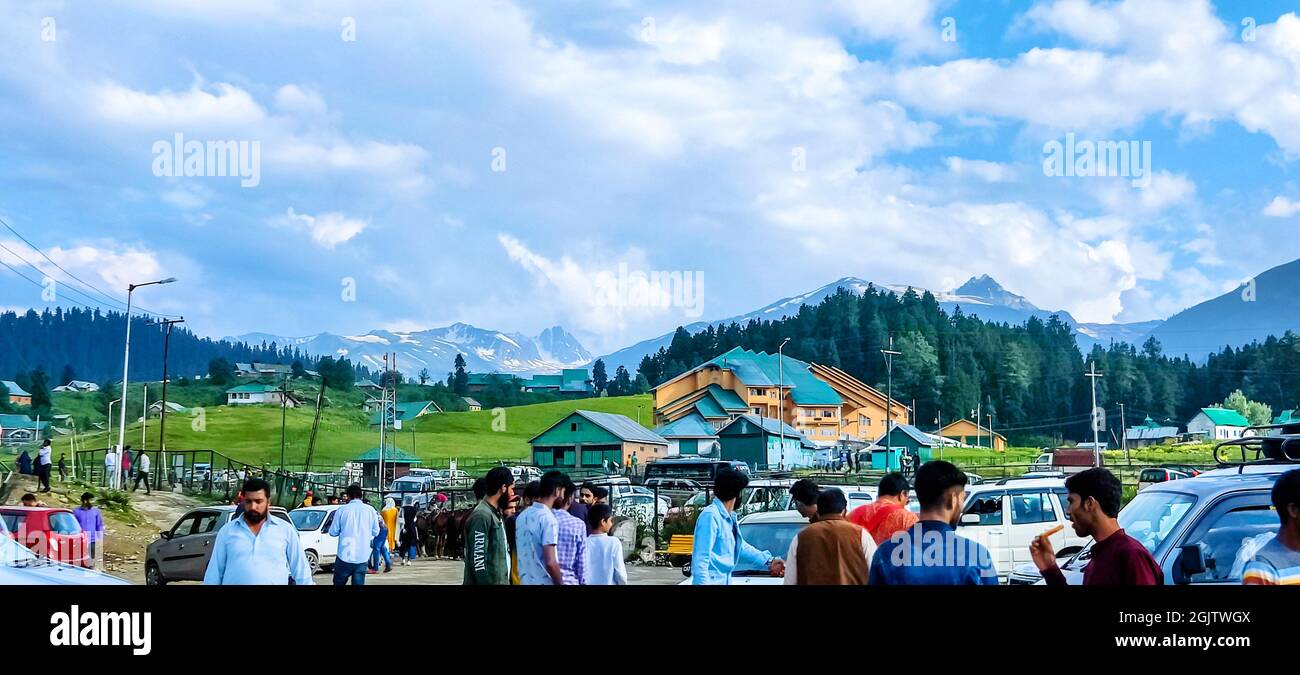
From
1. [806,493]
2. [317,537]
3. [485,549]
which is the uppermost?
[806,493]

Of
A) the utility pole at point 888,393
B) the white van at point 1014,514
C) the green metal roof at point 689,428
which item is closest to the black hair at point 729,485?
the white van at point 1014,514

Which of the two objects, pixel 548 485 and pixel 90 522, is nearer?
pixel 548 485

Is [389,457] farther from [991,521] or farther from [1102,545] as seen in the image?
[1102,545]

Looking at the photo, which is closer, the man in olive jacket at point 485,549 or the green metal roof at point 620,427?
the man in olive jacket at point 485,549

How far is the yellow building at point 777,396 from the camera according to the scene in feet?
175

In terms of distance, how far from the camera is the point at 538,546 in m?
6.57

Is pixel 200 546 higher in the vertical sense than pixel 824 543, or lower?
lower

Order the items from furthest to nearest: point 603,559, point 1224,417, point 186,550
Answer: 1. point 1224,417
2. point 186,550
3. point 603,559

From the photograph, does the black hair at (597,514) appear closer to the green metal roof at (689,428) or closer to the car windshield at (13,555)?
the car windshield at (13,555)

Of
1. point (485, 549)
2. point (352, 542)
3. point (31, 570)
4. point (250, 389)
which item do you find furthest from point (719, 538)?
point (250, 389)

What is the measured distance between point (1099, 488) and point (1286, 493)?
636 millimetres

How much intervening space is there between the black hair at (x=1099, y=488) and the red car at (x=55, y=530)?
1233 cm

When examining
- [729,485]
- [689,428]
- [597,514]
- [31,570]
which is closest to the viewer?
[31,570]

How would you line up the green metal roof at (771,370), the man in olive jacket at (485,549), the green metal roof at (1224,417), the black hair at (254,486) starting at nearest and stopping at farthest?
the black hair at (254,486) < the man in olive jacket at (485,549) < the green metal roof at (1224,417) < the green metal roof at (771,370)
